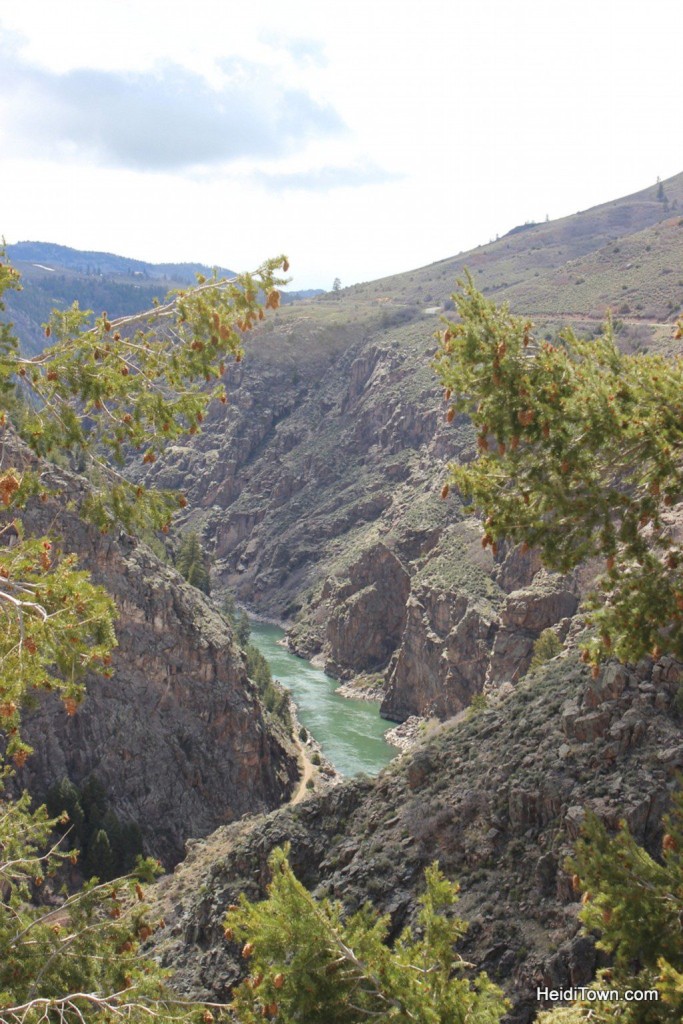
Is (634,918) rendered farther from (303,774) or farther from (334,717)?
(334,717)

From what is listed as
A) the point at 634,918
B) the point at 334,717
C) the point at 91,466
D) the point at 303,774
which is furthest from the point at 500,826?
the point at 334,717

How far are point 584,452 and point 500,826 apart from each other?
13.7 meters

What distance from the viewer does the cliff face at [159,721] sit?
136 ft

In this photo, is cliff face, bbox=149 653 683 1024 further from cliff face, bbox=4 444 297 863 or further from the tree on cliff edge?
cliff face, bbox=4 444 297 863

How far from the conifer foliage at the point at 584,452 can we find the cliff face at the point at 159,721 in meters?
32.4

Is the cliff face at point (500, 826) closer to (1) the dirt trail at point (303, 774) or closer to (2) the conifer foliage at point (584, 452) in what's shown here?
(2) the conifer foliage at point (584, 452)

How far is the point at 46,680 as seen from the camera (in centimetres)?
771

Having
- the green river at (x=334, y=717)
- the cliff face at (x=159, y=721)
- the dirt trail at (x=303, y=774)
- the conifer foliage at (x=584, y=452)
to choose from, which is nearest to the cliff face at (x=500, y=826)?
the conifer foliage at (x=584, y=452)

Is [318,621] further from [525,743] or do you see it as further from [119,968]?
[119,968]

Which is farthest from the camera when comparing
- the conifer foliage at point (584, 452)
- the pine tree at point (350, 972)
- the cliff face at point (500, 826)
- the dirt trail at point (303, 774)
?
the dirt trail at point (303, 774)

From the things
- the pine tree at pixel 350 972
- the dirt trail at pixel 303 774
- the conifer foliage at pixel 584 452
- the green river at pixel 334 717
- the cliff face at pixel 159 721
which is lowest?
the green river at pixel 334 717

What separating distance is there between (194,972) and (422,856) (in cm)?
594

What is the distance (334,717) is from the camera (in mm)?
69375

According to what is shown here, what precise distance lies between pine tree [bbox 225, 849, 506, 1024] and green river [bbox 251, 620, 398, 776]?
4512 centimetres
